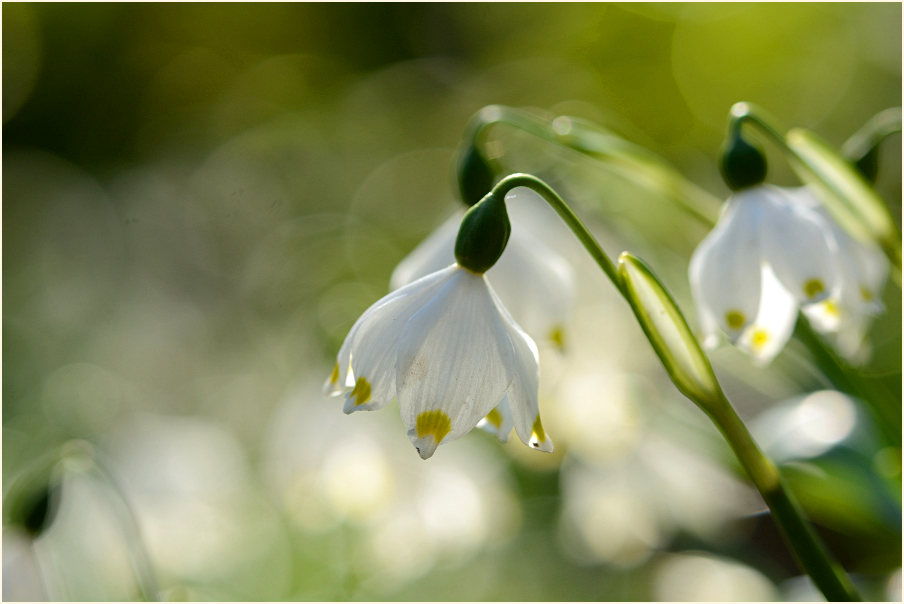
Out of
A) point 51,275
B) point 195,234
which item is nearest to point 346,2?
point 195,234

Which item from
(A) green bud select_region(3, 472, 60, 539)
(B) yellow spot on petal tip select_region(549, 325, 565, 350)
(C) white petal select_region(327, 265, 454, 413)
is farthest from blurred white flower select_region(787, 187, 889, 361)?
(A) green bud select_region(3, 472, 60, 539)

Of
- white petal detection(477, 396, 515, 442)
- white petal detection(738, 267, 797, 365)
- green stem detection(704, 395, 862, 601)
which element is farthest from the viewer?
white petal detection(738, 267, 797, 365)

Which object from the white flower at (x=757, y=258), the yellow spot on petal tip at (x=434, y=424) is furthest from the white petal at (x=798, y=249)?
the yellow spot on petal tip at (x=434, y=424)

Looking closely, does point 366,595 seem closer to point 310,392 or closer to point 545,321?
point 310,392

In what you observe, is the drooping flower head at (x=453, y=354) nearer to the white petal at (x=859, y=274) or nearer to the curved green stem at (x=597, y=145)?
the curved green stem at (x=597, y=145)

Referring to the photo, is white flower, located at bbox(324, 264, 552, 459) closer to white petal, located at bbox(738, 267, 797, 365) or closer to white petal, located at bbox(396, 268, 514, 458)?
white petal, located at bbox(396, 268, 514, 458)

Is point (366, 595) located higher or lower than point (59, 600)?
lower
